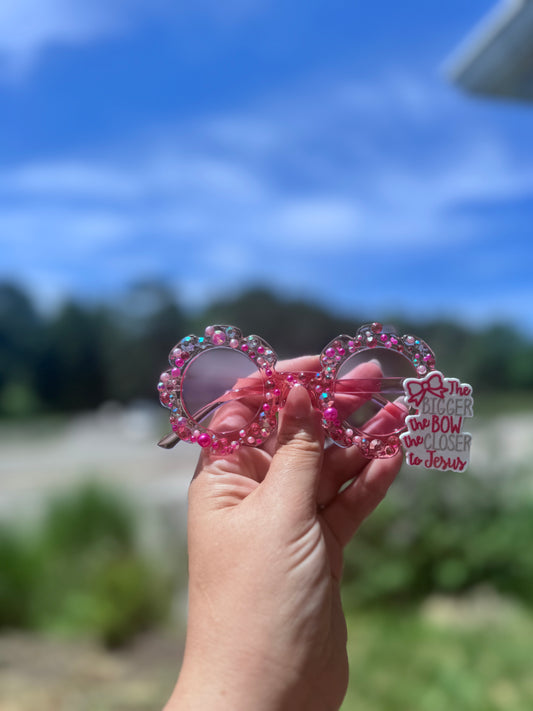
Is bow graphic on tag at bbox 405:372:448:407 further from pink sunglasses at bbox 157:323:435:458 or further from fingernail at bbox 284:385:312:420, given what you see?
fingernail at bbox 284:385:312:420

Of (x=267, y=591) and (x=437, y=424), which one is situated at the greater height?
(x=437, y=424)

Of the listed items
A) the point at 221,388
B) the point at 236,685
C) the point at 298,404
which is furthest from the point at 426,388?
the point at 236,685

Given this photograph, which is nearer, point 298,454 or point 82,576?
point 298,454

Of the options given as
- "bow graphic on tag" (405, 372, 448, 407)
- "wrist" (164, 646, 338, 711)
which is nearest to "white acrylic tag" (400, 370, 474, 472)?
"bow graphic on tag" (405, 372, 448, 407)

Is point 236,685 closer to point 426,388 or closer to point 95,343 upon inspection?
point 426,388

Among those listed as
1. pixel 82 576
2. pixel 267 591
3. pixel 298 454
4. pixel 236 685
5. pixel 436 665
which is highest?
pixel 298 454

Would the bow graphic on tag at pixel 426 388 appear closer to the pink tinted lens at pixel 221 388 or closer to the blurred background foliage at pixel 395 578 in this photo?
the pink tinted lens at pixel 221 388

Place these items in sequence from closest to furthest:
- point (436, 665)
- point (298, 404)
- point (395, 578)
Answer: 1. point (298, 404)
2. point (436, 665)
3. point (395, 578)

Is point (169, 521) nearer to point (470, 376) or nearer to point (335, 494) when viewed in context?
point (470, 376)
